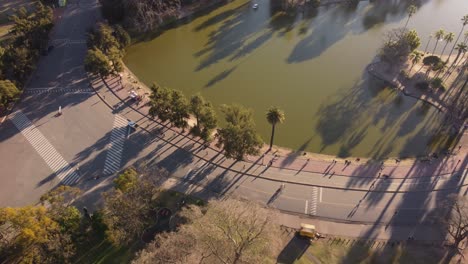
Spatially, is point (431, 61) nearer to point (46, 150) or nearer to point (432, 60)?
point (432, 60)

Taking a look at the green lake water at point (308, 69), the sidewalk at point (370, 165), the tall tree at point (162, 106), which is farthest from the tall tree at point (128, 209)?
the green lake water at point (308, 69)

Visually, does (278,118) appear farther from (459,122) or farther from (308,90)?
(459,122)

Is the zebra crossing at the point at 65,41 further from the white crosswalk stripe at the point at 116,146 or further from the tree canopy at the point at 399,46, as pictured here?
the tree canopy at the point at 399,46

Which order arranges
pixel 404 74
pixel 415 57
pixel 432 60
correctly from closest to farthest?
pixel 415 57 < pixel 404 74 < pixel 432 60

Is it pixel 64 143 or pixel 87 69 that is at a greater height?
pixel 87 69

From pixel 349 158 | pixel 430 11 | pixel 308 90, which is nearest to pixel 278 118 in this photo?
pixel 349 158

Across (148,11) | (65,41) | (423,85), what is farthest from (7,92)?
(423,85)
